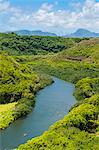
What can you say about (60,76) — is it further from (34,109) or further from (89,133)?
(89,133)

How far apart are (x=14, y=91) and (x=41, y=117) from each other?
17.6 m

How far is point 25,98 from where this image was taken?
92.5 metres

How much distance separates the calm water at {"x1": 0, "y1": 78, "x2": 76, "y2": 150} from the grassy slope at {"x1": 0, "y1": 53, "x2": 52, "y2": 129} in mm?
1630

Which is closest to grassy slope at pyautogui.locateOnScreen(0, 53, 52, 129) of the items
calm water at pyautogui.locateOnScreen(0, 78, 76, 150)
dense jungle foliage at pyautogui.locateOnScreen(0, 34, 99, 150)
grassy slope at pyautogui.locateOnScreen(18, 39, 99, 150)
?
dense jungle foliage at pyautogui.locateOnScreen(0, 34, 99, 150)

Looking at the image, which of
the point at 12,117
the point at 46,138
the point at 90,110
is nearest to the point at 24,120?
the point at 12,117

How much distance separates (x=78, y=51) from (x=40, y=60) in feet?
64.7

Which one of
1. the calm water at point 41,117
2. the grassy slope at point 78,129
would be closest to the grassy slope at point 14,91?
the calm water at point 41,117

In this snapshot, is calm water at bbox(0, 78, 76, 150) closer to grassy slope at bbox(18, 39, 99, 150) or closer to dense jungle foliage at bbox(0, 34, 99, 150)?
dense jungle foliage at bbox(0, 34, 99, 150)

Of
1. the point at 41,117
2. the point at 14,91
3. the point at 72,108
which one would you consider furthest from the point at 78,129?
the point at 14,91

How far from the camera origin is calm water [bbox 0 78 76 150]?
66.5 m

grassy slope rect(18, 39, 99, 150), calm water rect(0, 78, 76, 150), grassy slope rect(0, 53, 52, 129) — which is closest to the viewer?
grassy slope rect(18, 39, 99, 150)

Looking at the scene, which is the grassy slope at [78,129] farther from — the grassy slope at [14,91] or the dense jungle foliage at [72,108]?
the grassy slope at [14,91]

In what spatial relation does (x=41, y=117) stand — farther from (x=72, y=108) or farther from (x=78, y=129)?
(x=78, y=129)

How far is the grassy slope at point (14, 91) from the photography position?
79.7 metres
